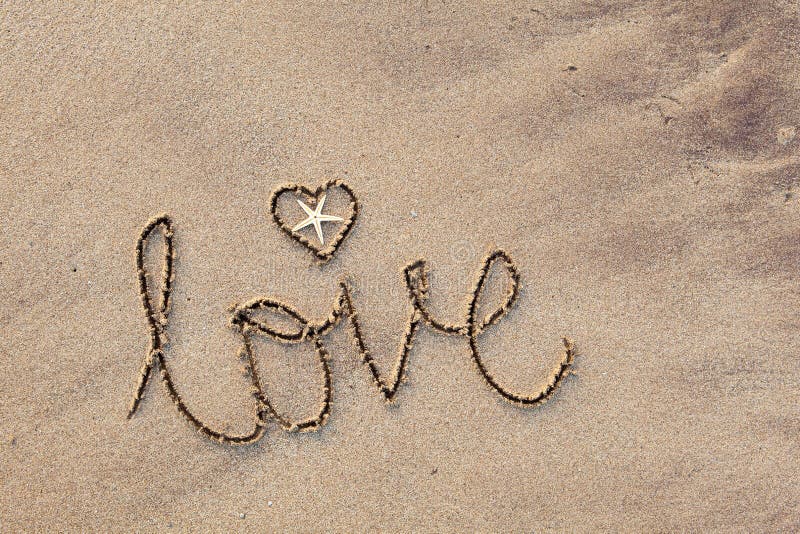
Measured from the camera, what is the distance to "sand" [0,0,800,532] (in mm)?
3330

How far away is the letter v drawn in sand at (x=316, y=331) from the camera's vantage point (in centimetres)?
333

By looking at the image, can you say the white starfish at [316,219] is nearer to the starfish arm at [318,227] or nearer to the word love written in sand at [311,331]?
the starfish arm at [318,227]

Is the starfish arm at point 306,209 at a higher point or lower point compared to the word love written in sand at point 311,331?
higher

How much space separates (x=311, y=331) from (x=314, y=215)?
0.69m

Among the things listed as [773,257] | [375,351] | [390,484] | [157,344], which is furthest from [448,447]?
[773,257]

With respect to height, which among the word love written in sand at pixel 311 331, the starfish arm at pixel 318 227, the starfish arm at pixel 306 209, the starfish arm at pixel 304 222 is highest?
the starfish arm at pixel 306 209

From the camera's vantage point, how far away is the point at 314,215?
337 centimetres

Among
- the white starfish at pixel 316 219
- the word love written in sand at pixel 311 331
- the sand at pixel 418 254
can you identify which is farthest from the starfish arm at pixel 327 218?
the word love written in sand at pixel 311 331

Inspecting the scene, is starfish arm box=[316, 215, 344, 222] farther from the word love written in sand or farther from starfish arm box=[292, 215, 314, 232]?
the word love written in sand

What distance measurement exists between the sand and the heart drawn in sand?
0.20 feet

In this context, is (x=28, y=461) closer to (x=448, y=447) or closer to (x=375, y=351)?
(x=375, y=351)

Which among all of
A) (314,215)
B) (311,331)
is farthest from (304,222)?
(311,331)

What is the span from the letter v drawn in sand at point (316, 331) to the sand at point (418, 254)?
0.05 metres

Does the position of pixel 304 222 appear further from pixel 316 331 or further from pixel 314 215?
pixel 316 331
